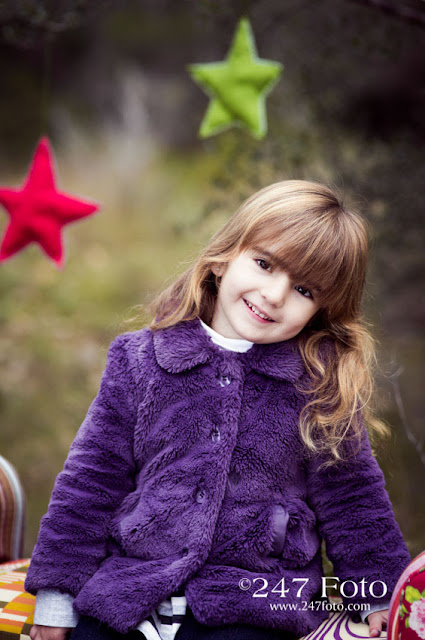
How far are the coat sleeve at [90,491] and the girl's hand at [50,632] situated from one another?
0.24 ft

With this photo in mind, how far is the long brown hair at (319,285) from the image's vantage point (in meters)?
1.39

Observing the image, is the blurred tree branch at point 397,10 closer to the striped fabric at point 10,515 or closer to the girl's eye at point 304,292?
the girl's eye at point 304,292

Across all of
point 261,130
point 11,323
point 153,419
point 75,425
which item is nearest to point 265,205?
point 153,419

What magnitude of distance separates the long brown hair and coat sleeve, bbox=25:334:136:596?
200mm

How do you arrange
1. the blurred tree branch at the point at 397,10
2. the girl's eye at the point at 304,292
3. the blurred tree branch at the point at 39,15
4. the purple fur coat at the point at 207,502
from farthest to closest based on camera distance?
the blurred tree branch at the point at 39,15, the blurred tree branch at the point at 397,10, the girl's eye at the point at 304,292, the purple fur coat at the point at 207,502

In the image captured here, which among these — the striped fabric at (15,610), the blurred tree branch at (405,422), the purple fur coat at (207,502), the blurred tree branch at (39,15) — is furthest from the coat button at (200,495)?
the blurred tree branch at (39,15)

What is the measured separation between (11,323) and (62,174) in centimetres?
76

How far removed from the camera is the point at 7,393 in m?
3.23

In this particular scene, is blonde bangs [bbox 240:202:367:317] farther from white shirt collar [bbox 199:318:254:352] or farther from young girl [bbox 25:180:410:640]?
white shirt collar [bbox 199:318:254:352]

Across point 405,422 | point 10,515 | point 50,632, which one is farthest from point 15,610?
point 405,422

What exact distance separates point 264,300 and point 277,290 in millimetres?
40

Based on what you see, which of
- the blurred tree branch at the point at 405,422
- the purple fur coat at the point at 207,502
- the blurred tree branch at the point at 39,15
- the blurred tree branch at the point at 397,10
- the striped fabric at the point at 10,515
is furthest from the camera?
the blurred tree branch at the point at 39,15

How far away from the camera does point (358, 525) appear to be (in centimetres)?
139

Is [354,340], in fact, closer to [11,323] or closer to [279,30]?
[279,30]
